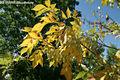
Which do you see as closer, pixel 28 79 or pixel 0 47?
pixel 28 79

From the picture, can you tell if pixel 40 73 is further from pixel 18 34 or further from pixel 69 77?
pixel 69 77

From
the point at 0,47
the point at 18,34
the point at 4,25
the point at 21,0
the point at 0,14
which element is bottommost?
the point at 0,47

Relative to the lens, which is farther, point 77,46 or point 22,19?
point 22,19

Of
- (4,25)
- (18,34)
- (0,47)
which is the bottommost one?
(0,47)

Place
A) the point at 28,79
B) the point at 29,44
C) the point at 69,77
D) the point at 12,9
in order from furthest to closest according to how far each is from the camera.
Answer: the point at 12,9 → the point at 28,79 → the point at 29,44 → the point at 69,77

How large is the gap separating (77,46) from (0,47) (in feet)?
34.3

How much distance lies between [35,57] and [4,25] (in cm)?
1067

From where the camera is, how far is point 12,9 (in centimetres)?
1053

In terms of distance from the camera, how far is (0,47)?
973 centimetres

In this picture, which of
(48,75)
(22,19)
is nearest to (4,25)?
(22,19)

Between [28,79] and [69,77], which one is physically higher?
[69,77]

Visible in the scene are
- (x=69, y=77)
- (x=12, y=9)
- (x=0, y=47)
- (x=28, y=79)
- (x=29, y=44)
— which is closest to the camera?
(x=69, y=77)

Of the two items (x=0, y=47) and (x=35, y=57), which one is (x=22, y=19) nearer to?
(x=0, y=47)

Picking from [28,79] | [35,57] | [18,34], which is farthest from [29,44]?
[18,34]
